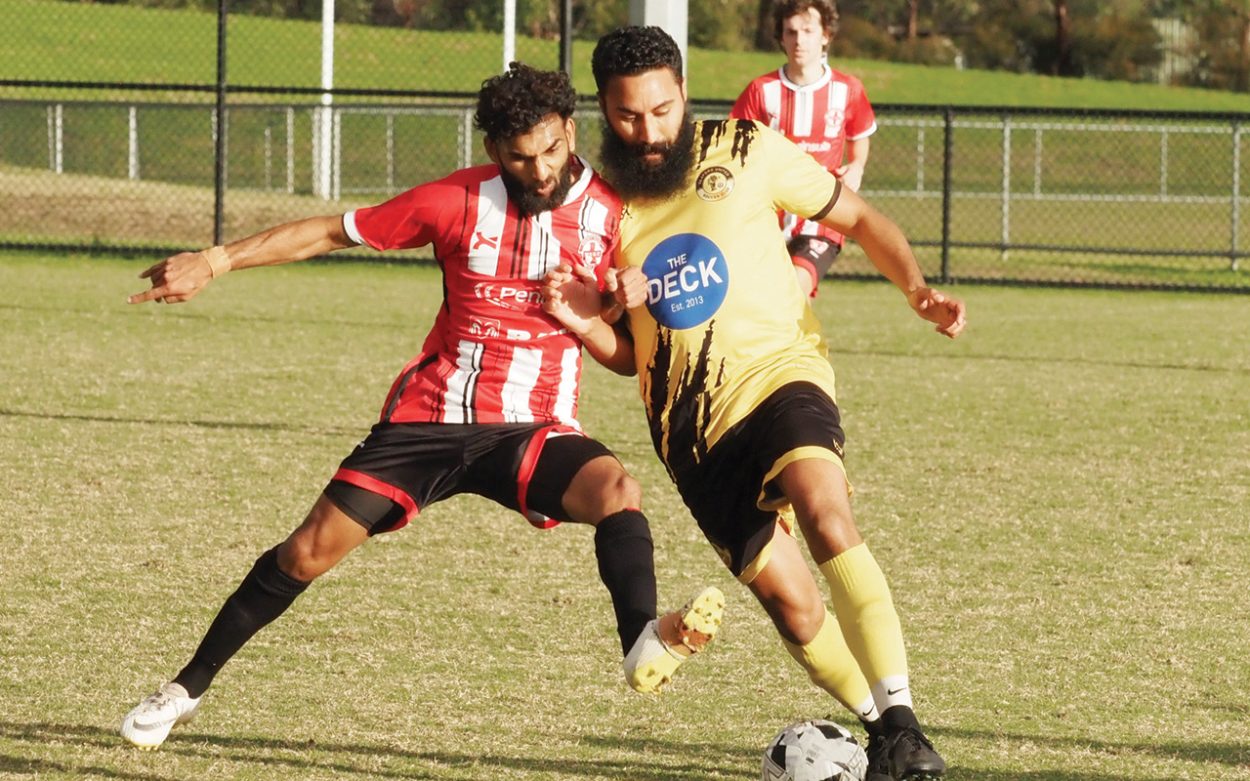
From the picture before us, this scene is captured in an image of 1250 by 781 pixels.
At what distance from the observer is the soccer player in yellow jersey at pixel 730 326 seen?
13.9 feet

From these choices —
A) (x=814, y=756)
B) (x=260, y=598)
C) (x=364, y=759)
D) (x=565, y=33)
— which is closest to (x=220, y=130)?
(x=565, y=33)

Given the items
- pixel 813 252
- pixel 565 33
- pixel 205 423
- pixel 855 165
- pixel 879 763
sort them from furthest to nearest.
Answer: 1. pixel 565 33
2. pixel 205 423
3. pixel 855 165
4. pixel 813 252
5. pixel 879 763

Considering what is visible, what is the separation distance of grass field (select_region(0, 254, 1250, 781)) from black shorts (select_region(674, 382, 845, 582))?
52cm

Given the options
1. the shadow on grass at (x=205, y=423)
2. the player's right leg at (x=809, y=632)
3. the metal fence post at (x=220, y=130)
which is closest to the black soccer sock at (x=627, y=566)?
the player's right leg at (x=809, y=632)

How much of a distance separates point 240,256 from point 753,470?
50.3 inches

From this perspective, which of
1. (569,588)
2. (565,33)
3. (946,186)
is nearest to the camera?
(569,588)

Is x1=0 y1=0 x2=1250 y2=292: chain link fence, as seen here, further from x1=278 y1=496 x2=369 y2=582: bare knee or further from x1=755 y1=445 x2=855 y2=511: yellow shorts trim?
x1=755 y1=445 x2=855 y2=511: yellow shorts trim

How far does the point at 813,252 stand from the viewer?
809cm

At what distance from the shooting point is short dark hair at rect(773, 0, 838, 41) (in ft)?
27.3

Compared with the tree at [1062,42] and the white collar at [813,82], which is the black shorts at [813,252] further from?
the tree at [1062,42]

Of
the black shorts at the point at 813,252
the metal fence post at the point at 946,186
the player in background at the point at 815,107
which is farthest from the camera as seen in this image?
the metal fence post at the point at 946,186

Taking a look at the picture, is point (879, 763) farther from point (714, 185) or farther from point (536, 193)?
point (536, 193)

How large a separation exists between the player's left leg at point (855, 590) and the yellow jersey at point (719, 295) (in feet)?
1.06

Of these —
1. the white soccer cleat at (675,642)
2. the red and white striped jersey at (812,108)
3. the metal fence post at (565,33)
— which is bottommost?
the white soccer cleat at (675,642)
